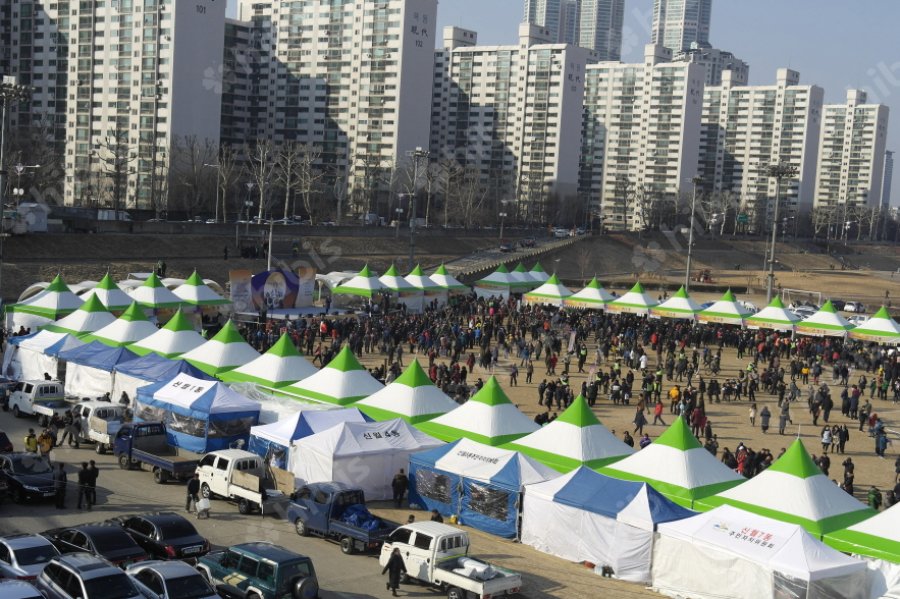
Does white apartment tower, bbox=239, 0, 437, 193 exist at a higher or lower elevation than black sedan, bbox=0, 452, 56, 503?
higher

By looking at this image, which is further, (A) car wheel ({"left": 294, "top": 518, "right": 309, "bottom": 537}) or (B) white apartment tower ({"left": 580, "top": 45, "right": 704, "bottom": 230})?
(B) white apartment tower ({"left": 580, "top": 45, "right": 704, "bottom": 230})

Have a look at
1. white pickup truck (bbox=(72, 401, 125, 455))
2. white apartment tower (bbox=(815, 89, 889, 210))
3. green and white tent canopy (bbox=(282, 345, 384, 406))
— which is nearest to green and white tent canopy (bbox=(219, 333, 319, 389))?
green and white tent canopy (bbox=(282, 345, 384, 406))

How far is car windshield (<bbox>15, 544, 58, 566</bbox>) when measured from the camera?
12703 millimetres

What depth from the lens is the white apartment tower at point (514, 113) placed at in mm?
131750

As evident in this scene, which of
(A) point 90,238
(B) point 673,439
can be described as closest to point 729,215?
(A) point 90,238

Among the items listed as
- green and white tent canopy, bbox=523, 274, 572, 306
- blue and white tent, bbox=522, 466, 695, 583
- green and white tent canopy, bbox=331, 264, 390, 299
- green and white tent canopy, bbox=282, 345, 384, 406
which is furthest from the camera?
green and white tent canopy, bbox=523, 274, 572, 306

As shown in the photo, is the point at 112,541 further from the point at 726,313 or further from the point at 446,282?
the point at 446,282

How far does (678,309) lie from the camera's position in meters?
46.5

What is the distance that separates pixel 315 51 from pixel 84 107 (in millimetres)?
29164

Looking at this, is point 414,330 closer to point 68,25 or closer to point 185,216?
point 185,216

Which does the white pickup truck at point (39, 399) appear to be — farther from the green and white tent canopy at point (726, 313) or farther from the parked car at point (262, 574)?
the green and white tent canopy at point (726, 313)

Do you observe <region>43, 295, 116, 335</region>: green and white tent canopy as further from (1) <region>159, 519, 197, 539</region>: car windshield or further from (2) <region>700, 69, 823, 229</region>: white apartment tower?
(2) <region>700, 69, 823, 229</region>: white apartment tower

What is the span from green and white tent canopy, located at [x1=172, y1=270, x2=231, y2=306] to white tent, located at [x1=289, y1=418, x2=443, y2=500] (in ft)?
65.9

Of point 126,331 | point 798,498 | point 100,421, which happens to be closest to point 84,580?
point 100,421
